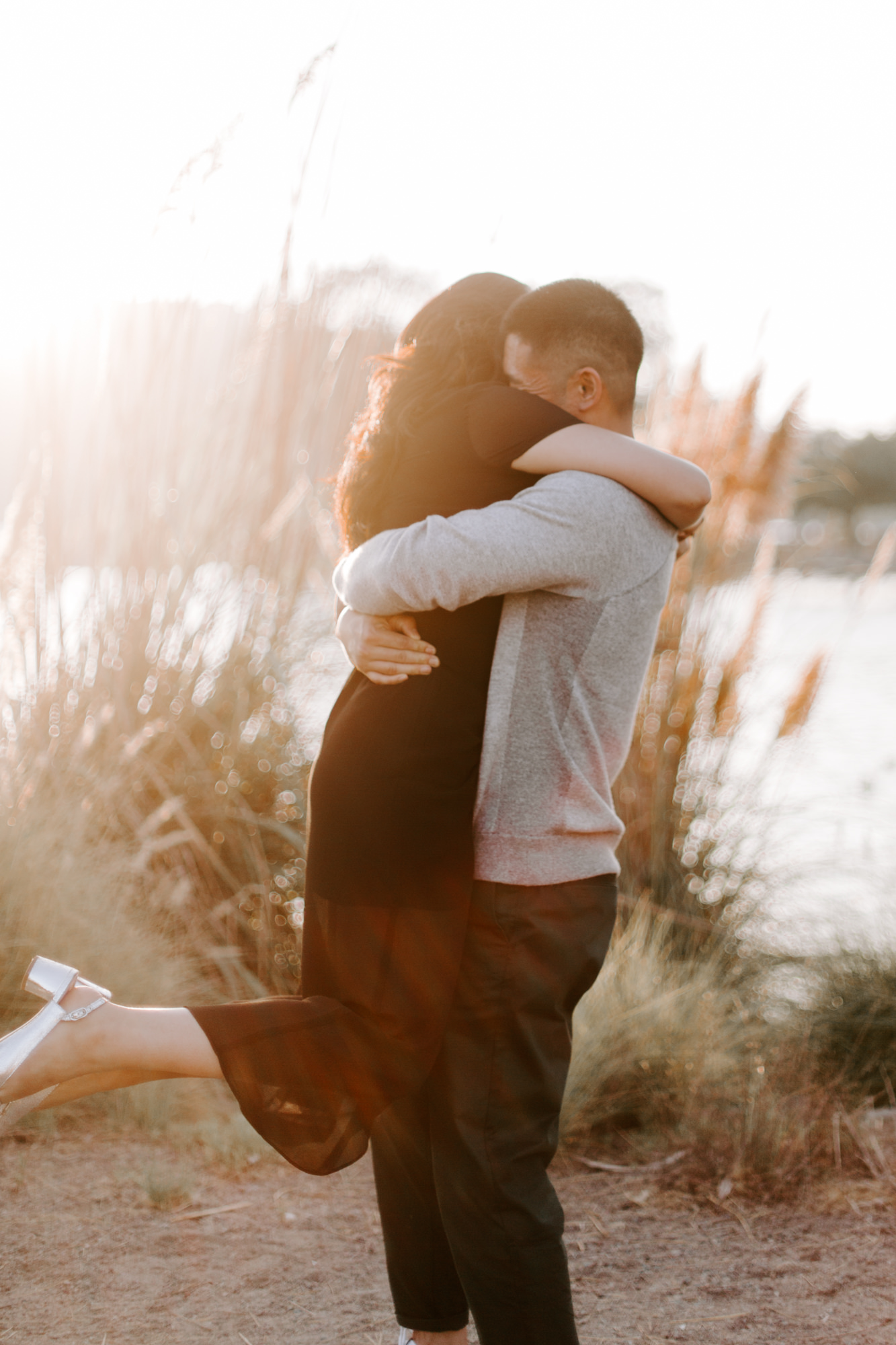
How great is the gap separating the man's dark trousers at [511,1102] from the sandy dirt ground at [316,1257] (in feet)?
2.19

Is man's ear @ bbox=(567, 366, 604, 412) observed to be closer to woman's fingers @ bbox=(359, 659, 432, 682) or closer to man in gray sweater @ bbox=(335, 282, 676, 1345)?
man in gray sweater @ bbox=(335, 282, 676, 1345)

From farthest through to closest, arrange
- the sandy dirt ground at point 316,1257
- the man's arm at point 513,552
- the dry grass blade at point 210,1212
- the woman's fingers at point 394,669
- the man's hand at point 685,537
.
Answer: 1. the dry grass blade at point 210,1212
2. the sandy dirt ground at point 316,1257
3. the man's hand at point 685,537
4. the woman's fingers at point 394,669
5. the man's arm at point 513,552

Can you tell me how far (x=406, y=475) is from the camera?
1.42 meters

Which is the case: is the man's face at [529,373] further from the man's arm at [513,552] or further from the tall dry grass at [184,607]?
the tall dry grass at [184,607]

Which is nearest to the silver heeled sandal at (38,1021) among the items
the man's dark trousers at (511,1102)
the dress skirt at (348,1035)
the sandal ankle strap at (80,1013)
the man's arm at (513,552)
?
the sandal ankle strap at (80,1013)

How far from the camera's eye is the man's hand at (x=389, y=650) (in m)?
1.37

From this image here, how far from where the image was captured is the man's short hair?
1373 mm

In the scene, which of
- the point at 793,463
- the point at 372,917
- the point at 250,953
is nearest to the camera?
the point at 372,917

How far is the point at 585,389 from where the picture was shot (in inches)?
55.9

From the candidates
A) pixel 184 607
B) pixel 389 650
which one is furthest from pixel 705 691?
pixel 389 650

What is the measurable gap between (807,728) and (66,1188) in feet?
9.13

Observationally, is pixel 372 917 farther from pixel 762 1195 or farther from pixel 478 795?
pixel 762 1195

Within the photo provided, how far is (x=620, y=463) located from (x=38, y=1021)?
3.29 feet

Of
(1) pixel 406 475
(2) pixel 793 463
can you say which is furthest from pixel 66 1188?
(2) pixel 793 463
